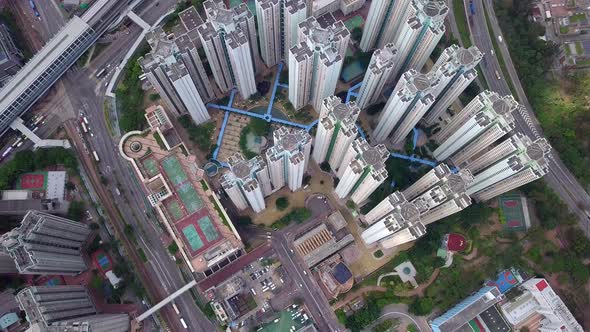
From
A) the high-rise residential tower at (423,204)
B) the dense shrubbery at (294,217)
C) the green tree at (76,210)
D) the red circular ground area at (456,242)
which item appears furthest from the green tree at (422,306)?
the green tree at (76,210)

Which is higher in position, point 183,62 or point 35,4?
point 35,4

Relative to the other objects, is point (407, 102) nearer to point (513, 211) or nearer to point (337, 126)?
point (337, 126)

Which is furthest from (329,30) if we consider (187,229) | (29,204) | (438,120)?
(29,204)

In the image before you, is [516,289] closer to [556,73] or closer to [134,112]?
[556,73]

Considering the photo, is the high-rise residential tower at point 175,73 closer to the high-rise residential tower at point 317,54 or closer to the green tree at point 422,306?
the high-rise residential tower at point 317,54

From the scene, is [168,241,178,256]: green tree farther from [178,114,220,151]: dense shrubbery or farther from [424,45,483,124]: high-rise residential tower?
[424,45,483,124]: high-rise residential tower

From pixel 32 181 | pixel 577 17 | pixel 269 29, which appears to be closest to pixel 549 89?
pixel 577 17
